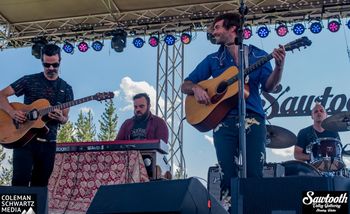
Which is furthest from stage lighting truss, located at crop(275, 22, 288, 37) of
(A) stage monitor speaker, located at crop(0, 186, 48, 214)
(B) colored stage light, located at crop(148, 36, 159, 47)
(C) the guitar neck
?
(A) stage monitor speaker, located at crop(0, 186, 48, 214)

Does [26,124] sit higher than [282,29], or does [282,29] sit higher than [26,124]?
[282,29]

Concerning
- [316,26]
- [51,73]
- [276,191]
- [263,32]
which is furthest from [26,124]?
[316,26]

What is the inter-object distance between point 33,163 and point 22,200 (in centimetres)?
226

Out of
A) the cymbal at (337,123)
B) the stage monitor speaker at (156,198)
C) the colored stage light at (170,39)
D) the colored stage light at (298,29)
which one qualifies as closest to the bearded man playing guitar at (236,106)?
the stage monitor speaker at (156,198)

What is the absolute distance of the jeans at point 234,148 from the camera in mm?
4383

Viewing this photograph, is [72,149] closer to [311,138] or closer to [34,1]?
[311,138]

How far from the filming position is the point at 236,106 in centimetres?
A: 476

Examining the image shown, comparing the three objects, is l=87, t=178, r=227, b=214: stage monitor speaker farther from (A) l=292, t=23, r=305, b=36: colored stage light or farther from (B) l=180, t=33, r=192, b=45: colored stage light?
(B) l=180, t=33, r=192, b=45: colored stage light

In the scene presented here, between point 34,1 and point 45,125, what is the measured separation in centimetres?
382

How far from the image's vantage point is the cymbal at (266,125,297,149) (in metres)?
6.63

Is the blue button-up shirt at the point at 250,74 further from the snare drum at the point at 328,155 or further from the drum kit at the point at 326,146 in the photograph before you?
the snare drum at the point at 328,155

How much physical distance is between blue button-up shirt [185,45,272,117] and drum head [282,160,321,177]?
0.75m

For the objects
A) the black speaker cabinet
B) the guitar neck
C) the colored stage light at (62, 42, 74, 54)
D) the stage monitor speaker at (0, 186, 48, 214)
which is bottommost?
the stage monitor speaker at (0, 186, 48, 214)

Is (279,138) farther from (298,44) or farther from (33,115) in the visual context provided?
(33,115)
